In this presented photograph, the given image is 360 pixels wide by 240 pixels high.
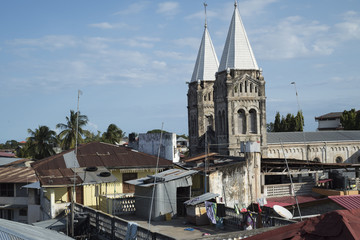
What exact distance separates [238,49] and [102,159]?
116ft


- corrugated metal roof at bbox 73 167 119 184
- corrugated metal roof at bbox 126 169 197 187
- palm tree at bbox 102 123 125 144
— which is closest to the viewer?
corrugated metal roof at bbox 126 169 197 187

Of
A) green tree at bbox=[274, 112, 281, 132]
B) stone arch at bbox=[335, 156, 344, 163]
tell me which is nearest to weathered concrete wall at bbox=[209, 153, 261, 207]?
stone arch at bbox=[335, 156, 344, 163]

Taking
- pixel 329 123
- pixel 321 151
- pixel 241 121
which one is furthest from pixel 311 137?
pixel 329 123

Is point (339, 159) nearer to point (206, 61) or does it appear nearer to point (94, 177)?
point (206, 61)

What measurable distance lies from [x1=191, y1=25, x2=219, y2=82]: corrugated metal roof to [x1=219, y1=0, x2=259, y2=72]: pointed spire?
9.61m

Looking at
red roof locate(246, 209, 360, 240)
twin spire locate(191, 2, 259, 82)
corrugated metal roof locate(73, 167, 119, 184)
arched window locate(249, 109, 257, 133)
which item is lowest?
red roof locate(246, 209, 360, 240)

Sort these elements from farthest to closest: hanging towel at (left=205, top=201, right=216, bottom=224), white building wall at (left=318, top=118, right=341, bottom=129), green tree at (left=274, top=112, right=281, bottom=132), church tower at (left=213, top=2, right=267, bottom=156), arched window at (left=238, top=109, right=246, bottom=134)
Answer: white building wall at (left=318, top=118, right=341, bottom=129), green tree at (left=274, top=112, right=281, bottom=132), arched window at (left=238, top=109, right=246, bottom=134), church tower at (left=213, top=2, right=267, bottom=156), hanging towel at (left=205, top=201, right=216, bottom=224)

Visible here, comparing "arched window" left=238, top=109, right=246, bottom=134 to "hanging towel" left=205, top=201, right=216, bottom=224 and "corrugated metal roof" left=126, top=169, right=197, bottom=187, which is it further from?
"hanging towel" left=205, top=201, right=216, bottom=224

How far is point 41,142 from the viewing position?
5816 cm

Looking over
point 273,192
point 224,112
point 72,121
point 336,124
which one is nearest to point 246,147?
point 273,192

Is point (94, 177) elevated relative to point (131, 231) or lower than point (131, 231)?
elevated

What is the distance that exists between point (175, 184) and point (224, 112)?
37539 millimetres

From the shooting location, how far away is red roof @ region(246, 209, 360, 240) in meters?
8.51

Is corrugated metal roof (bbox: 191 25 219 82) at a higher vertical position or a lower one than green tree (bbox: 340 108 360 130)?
higher
